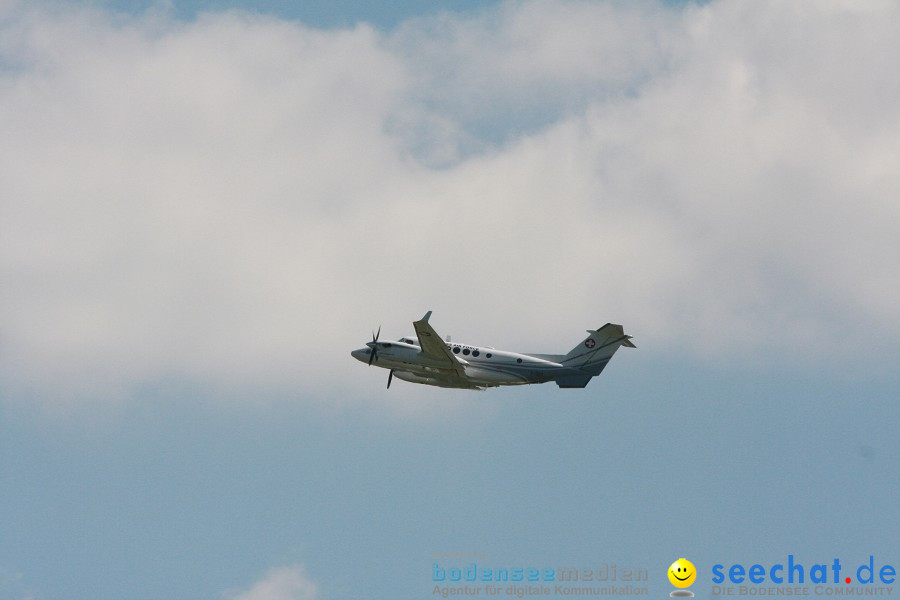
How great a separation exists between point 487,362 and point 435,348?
6.56 metres

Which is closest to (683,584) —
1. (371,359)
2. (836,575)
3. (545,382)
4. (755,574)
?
(755,574)

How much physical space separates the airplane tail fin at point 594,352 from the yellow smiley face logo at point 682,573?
28006mm

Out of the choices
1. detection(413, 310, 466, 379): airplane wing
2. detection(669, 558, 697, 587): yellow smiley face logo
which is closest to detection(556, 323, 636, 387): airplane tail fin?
detection(413, 310, 466, 379): airplane wing

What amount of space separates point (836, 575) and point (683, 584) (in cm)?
1108

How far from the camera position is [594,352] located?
112 meters

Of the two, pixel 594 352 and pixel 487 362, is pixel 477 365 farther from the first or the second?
pixel 594 352

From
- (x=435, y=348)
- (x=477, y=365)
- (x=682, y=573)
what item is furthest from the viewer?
(x=477, y=365)

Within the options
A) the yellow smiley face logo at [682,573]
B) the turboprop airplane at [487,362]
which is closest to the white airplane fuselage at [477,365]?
the turboprop airplane at [487,362]

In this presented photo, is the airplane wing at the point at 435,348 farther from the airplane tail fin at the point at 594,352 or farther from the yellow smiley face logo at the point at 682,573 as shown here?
the yellow smiley face logo at the point at 682,573

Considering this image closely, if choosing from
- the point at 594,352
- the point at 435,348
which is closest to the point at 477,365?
the point at 435,348

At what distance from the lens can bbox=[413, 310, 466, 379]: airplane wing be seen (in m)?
104

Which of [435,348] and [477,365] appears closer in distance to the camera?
[435,348]

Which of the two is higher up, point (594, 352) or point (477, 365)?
point (594, 352)

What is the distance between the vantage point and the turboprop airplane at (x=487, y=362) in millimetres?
108688
